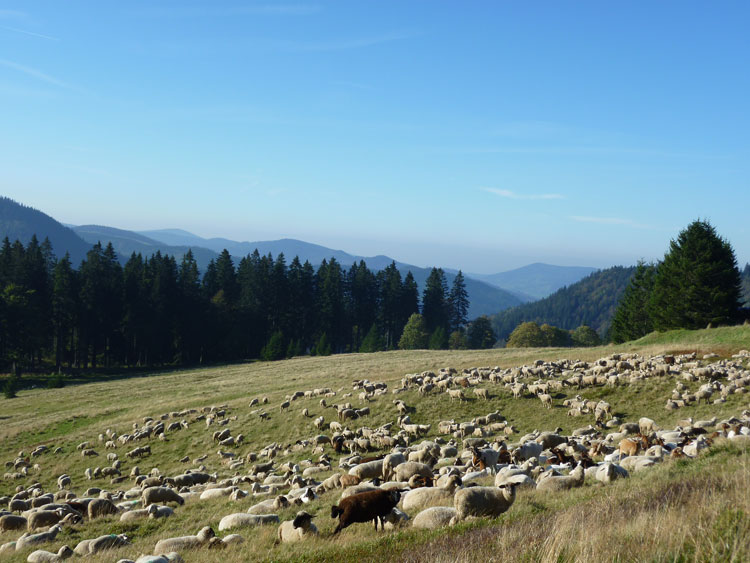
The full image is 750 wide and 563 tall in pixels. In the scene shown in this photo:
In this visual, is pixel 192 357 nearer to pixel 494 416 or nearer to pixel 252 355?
pixel 252 355

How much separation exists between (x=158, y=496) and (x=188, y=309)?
76.8 metres

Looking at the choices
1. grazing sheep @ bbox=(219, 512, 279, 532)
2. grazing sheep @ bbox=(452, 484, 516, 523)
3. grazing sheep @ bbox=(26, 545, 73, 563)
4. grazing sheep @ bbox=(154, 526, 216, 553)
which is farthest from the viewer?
grazing sheep @ bbox=(219, 512, 279, 532)

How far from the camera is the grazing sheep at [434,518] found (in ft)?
29.2

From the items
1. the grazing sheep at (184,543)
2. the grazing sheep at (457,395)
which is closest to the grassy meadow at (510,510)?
the grazing sheep at (457,395)

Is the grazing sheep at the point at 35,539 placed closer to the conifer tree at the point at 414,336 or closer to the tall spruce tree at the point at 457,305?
the conifer tree at the point at 414,336

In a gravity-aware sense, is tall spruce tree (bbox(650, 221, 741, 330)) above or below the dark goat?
above

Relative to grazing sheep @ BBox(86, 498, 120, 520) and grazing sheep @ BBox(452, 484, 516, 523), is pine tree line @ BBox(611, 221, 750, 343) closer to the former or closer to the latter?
grazing sheep @ BBox(452, 484, 516, 523)

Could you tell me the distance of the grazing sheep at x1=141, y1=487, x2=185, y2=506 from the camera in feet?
50.5

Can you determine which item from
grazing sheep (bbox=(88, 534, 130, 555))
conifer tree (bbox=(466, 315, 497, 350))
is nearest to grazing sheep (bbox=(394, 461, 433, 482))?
grazing sheep (bbox=(88, 534, 130, 555))

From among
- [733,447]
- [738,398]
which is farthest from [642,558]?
[738,398]

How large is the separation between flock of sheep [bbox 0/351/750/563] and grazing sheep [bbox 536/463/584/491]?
0.03 metres

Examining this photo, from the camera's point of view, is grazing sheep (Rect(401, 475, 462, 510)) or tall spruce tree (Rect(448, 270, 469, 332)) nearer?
grazing sheep (Rect(401, 475, 462, 510))

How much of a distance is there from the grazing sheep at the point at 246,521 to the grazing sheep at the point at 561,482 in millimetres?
6232

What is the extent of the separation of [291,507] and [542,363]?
26.0 meters
